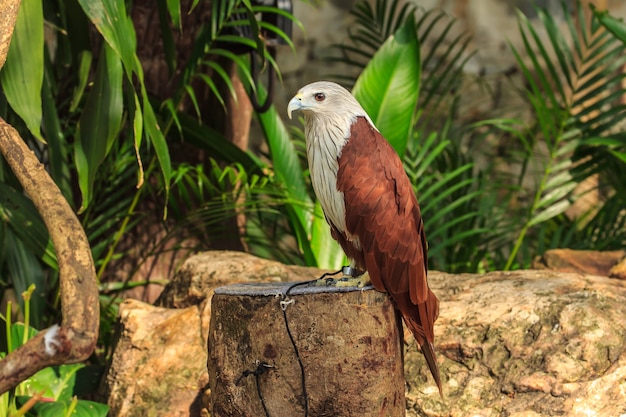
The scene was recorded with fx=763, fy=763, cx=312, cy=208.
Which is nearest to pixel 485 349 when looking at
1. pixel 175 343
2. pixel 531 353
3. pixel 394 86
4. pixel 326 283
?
pixel 531 353

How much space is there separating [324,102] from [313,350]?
0.64 m

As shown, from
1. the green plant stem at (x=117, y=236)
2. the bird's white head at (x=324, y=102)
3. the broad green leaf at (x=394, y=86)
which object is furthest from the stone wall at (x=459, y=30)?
the bird's white head at (x=324, y=102)

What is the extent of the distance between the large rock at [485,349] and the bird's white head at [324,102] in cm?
91

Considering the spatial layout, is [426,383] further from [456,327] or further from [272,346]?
[272,346]

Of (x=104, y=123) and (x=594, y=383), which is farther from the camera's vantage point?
(x=104, y=123)

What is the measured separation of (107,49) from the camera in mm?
2643

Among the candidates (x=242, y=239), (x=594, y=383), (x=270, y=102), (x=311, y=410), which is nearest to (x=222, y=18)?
(x=270, y=102)

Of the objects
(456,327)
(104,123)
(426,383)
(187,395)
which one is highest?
(104,123)

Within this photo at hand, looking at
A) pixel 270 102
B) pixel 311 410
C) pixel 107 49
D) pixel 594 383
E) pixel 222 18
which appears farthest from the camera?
pixel 270 102

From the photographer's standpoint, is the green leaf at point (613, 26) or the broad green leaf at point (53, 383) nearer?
the broad green leaf at point (53, 383)

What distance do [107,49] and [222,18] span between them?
59 cm

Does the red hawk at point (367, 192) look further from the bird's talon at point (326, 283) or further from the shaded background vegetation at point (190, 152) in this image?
the shaded background vegetation at point (190, 152)

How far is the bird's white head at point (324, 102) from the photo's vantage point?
2.00m

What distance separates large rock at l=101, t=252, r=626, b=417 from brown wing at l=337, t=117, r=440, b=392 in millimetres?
500
